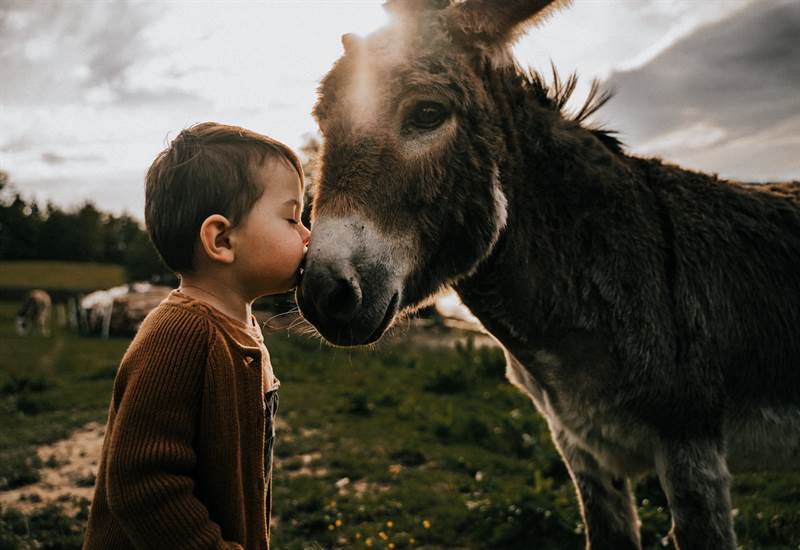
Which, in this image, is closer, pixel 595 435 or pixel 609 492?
pixel 595 435

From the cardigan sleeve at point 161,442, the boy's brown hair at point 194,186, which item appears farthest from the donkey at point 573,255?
the cardigan sleeve at point 161,442

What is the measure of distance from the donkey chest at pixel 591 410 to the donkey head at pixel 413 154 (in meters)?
0.63

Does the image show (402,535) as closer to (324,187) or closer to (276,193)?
(324,187)

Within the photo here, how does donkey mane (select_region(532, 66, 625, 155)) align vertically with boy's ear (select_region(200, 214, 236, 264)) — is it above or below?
above

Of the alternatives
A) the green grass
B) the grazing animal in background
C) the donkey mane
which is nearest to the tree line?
the green grass

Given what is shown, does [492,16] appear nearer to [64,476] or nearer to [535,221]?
[535,221]

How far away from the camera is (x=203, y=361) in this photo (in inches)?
54.1

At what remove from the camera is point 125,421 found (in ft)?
4.17

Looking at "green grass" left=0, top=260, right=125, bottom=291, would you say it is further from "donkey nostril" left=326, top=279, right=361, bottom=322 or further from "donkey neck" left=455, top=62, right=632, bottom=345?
"donkey nostril" left=326, top=279, right=361, bottom=322

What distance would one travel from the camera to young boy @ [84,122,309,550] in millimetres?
1248

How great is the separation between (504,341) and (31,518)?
398 centimetres

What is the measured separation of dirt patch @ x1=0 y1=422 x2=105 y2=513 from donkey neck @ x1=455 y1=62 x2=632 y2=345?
408 centimetres

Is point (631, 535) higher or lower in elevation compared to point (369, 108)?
lower

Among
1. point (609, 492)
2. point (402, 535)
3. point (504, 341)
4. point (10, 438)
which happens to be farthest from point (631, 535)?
point (10, 438)
